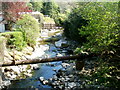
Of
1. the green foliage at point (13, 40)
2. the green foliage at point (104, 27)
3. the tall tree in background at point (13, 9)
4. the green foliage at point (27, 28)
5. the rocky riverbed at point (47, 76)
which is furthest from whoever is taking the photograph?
the green foliage at point (27, 28)

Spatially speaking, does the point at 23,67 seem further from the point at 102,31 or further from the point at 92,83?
the point at 102,31

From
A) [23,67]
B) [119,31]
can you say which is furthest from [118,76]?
[23,67]

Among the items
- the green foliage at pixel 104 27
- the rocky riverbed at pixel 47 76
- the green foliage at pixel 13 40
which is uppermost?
the green foliage at pixel 104 27

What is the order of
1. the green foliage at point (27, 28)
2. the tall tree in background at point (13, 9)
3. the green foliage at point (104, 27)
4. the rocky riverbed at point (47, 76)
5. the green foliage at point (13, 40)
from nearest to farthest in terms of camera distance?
the green foliage at point (104, 27), the rocky riverbed at point (47, 76), the green foliage at point (13, 40), the tall tree in background at point (13, 9), the green foliage at point (27, 28)

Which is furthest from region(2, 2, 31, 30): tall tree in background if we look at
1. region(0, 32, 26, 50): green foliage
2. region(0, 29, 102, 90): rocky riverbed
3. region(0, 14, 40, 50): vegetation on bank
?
region(0, 29, 102, 90): rocky riverbed

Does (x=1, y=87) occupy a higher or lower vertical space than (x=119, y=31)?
lower

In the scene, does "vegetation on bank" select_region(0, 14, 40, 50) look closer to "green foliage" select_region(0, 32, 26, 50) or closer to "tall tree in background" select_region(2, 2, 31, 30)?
"green foliage" select_region(0, 32, 26, 50)

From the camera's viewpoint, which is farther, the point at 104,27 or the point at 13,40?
the point at 13,40

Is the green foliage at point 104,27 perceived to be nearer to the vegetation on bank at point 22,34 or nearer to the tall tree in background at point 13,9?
the vegetation on bank at point 22,34

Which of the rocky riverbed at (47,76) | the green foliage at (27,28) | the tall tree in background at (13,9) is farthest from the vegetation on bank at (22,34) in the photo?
the rocky riverbed at (47,76)

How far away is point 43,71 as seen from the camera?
4.74 metres

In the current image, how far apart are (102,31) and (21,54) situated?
3.93 meters

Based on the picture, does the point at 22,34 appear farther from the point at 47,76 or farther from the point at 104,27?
the point at 104,27

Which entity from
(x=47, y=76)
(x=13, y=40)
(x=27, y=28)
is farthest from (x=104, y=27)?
(x=27, y=28)
